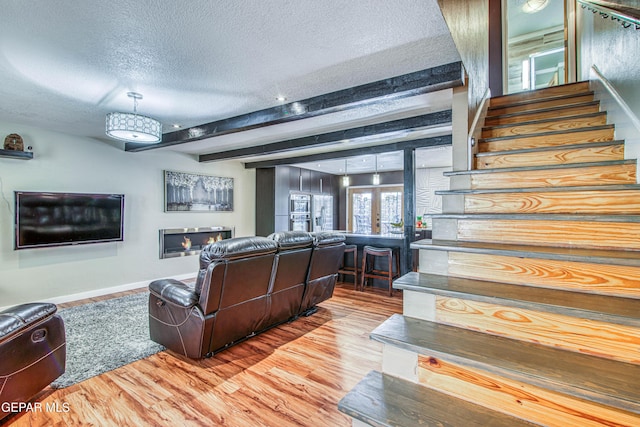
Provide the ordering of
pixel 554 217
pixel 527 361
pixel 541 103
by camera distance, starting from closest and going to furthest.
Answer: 1. pixel 527 361
2. pixel 554 217
3. pixel 541 103

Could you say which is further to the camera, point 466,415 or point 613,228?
point 613,228

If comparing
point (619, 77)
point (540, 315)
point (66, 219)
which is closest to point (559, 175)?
point (619, 77)

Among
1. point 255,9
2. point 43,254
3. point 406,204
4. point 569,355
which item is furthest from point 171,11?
point 43,254

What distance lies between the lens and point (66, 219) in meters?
4.14

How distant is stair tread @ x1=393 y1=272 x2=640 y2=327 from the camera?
1.05m

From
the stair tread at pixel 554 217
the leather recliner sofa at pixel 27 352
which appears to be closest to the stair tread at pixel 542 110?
the stair tread at pixel 554 217

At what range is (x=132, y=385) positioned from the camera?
218 cm

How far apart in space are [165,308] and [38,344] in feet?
2.69

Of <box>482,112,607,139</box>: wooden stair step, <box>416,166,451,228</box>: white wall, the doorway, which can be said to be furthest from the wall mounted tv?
the doorway

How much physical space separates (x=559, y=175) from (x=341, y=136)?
9.63 ft

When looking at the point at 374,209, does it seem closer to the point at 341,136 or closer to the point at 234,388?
the point at 341,136

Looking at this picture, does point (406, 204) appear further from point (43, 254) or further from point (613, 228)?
point (43, 254)

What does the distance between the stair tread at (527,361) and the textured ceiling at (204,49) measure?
69.4 inches

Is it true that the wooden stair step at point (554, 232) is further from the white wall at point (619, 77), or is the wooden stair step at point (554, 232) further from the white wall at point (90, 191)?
the white wall at point (90, 191)
